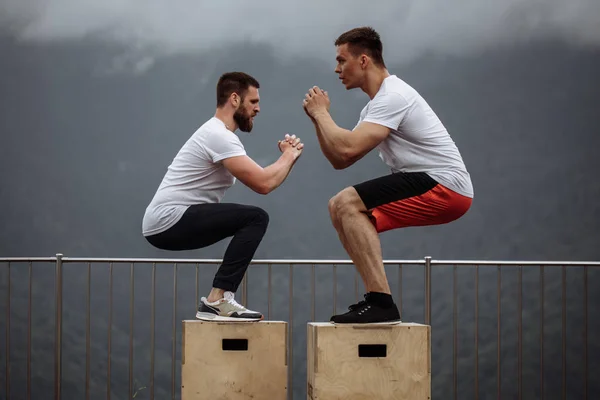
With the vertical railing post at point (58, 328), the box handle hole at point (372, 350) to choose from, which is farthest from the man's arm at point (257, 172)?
the vertical railing post at point (58, 328)

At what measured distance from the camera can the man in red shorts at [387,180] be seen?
10.1ft

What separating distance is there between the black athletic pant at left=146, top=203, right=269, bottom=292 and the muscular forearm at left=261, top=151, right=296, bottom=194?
0.13 m

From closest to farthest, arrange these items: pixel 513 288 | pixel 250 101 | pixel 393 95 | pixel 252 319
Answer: pixel 393 95 → pixel 252 319 → pixel 250 101 → pixel 513 288

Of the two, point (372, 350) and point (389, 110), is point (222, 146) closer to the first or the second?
point (389, 110)

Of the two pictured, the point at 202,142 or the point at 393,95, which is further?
the point at 202,142

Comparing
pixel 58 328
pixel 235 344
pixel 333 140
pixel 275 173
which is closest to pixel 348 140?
pixel 333 140

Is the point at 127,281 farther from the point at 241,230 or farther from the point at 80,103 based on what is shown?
the point at 241,230

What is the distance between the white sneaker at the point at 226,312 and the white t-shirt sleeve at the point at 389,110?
1002 millimetres

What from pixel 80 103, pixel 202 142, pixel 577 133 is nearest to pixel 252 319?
pixel 202 142

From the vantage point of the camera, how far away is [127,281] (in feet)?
21.3

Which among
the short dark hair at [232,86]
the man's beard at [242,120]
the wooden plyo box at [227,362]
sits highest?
the short dark hair at [232,86]

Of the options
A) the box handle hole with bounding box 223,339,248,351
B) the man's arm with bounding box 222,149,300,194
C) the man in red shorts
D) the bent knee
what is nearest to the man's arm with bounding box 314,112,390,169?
the man in red shorts

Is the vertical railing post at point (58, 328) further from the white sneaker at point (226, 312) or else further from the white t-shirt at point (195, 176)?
the white sneaker at point (226, 312)

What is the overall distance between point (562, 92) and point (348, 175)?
1.95m
